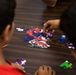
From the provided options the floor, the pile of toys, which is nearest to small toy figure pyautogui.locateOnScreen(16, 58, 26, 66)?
the floor

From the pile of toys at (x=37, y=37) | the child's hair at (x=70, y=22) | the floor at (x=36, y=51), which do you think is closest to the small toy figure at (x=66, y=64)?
the floor at (x=36, y=51)

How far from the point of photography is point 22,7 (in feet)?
6.12

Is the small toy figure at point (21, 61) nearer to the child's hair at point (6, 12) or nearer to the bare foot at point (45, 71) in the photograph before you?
the bare foot at point (45, 71)

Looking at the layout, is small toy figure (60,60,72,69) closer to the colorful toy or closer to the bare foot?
the bare foot

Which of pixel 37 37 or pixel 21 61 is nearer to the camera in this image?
pixel 21 61

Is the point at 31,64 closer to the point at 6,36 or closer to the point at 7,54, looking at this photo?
the point at 7,54

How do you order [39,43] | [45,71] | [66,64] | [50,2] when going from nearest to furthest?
[45,71]
[66,64]
[39,43]
[50,2]

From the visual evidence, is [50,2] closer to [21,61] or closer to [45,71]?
[21,61]

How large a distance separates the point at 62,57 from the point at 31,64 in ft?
0.56

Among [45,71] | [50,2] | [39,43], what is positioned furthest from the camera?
[50,2]

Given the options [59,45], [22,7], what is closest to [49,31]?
[59,45]

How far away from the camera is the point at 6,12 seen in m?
0.90

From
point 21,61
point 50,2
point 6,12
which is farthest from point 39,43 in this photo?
point 6,12

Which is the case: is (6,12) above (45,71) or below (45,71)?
above
